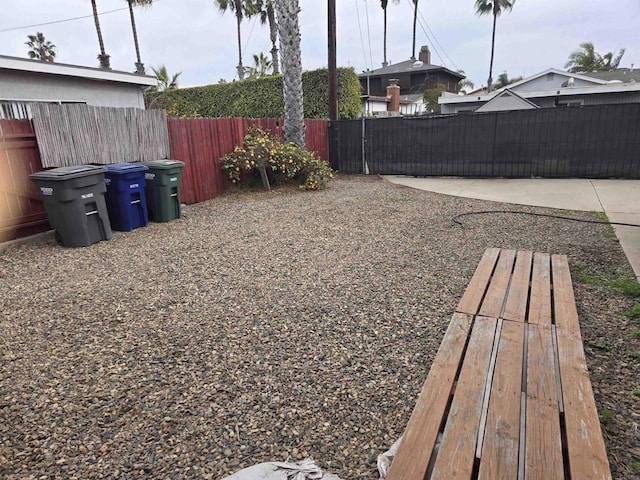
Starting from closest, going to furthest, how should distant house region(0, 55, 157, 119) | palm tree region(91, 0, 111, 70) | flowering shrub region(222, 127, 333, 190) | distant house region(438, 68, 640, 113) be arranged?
flowering shrub region(222, 127, 333, 190)
distant house region(0, 55, 157, 119)
distant house region(438, 68, 640, 113)
palm tree region(91, 0, 111, 70)

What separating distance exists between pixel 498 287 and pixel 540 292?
30cm

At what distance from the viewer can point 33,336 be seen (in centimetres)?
296

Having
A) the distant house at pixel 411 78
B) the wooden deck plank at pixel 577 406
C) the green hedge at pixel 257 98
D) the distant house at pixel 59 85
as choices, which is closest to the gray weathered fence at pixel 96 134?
the distant house at pixel 59 85

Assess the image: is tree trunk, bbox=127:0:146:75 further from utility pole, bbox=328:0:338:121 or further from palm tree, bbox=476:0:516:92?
palm tree, bbox=476:0:516:92

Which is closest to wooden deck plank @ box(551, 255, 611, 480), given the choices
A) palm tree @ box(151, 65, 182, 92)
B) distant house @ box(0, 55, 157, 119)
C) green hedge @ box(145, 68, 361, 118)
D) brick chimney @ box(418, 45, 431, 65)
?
distant house @ box(0, 55, 157, 119)

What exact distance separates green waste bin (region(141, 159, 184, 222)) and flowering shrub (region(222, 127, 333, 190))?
2367 mm

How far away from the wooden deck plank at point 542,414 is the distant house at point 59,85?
32.5ft

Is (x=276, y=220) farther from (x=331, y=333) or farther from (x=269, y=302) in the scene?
(x=331, y=333)

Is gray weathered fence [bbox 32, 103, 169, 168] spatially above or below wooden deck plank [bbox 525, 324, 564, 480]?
above

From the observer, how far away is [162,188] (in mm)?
6469

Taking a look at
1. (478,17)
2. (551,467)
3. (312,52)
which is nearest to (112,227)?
(551,467)

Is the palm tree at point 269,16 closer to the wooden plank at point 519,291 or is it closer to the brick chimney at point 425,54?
the brick chimney at point 425,54

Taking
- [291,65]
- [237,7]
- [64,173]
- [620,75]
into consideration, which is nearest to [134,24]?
[237,7]

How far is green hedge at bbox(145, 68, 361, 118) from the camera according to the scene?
14.5 m
